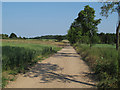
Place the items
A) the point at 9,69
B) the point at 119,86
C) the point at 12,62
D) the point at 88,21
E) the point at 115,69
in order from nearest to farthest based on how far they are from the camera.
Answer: the point at 119,86, the point at 115,69, the point at 9,69, the point at 12,62, the point at 88,21

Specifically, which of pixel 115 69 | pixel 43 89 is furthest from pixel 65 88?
pixel 115 69

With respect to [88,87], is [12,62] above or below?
above

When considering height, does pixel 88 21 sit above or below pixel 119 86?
above

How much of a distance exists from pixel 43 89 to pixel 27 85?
781mm

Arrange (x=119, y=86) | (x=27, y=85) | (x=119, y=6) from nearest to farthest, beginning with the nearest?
(x=119, y=86), (x=27, y=85), (x=119, y=6)

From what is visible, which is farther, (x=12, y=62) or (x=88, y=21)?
(x=88, y=21)

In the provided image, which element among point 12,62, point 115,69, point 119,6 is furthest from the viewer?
point 119,6

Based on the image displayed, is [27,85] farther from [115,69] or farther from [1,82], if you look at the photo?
[115,69]

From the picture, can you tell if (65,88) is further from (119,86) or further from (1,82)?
(1,82)

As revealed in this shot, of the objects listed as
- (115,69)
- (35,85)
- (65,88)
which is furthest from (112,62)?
(35,85)

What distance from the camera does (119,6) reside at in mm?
10016

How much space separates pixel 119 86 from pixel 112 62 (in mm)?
2050

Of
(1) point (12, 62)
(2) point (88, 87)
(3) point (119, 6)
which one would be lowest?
(2) point (88, 87)

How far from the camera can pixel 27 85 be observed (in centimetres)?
503
